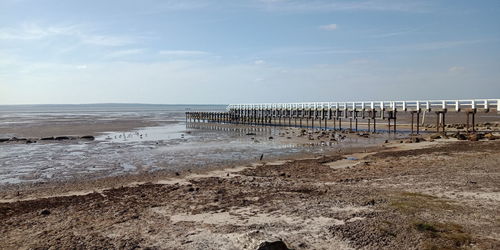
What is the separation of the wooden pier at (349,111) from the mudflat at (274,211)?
18510 millimetres

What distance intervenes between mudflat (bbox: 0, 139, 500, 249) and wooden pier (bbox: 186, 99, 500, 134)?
729 inches

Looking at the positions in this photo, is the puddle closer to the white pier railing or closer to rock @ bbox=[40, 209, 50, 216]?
the white pier railing

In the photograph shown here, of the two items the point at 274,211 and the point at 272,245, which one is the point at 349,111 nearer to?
the point at 274,211

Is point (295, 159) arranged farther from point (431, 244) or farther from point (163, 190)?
point (431, 244)

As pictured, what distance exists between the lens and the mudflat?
8.54 metres

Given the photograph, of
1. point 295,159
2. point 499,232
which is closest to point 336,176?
point 295,159

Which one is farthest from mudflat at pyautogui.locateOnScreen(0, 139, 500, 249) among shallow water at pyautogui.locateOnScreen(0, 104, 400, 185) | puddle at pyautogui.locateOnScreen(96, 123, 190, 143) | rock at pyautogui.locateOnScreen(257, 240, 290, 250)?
puddle at pyautogui.locateOnScreen(96, 123, 190, 143)

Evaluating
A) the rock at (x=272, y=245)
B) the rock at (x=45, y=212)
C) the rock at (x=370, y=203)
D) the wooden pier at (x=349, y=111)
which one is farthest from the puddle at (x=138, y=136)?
the rock at (x=272, y=245)

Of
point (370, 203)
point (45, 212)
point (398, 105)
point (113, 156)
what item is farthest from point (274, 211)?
point (398, 105)

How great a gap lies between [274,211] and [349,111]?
1618 inches

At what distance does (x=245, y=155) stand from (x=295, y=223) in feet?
49.9

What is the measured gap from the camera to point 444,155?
20.9m

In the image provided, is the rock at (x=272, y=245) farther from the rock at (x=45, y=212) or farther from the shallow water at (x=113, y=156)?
the shallow water at (x=113, y=156)

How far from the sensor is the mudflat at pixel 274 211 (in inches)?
336
